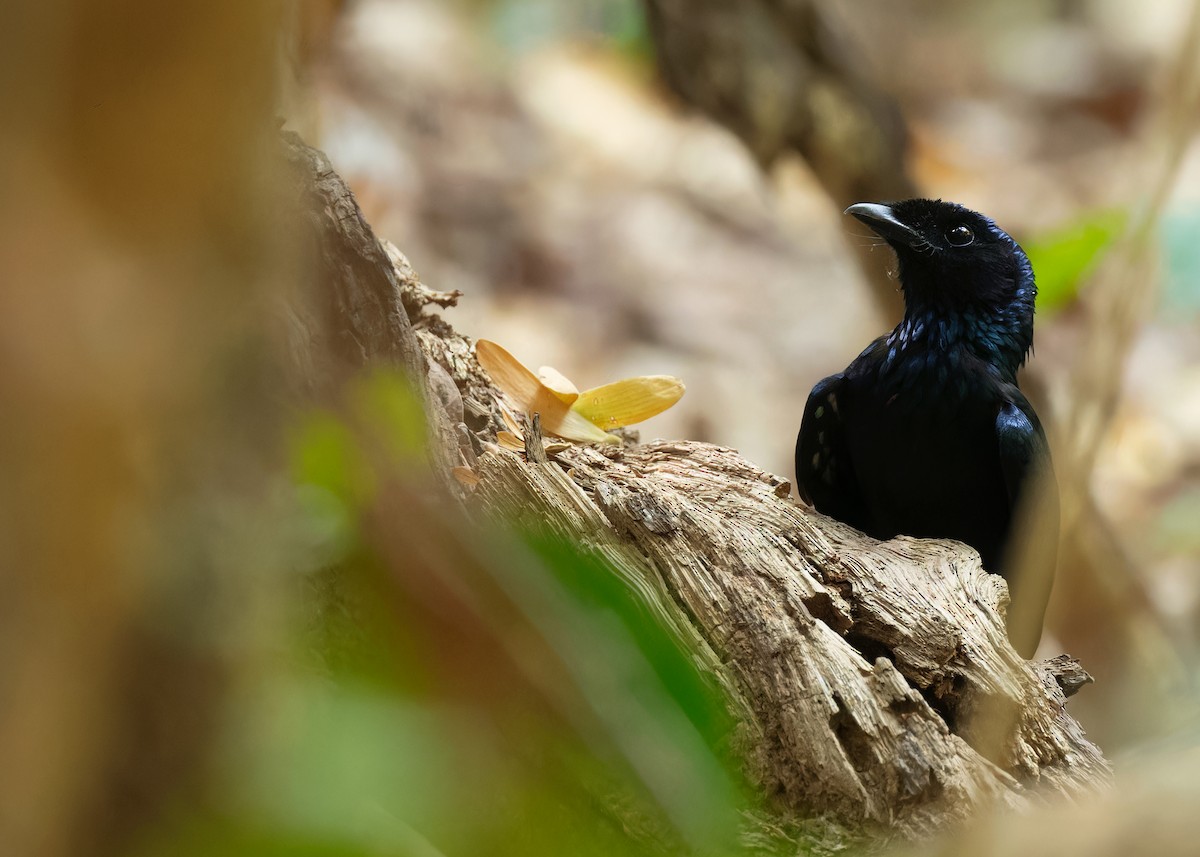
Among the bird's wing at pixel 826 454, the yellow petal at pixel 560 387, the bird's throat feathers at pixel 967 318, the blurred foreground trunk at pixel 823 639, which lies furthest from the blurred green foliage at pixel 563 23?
the blurred foreground trunk at pixel 823 639

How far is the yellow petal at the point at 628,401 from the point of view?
352cm

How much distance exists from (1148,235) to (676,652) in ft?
2.79

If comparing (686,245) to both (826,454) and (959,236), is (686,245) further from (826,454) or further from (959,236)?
(826,454)

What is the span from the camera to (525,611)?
105 cm

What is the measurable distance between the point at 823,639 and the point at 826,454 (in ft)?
5.69

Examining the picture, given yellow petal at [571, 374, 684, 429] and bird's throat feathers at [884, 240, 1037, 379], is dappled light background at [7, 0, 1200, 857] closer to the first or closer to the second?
yellow petal at [571, 374, 684, 429]

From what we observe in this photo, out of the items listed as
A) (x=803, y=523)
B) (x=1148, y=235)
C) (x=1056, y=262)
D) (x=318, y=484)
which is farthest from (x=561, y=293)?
(x=318, y=484)

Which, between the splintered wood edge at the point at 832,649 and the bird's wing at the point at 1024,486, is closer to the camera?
the splintered wood edge at the point at 832,649

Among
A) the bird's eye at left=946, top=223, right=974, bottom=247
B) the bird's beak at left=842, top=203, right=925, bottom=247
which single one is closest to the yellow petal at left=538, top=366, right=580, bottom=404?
the bird's beak at left=842, top=203, right=925, bottom=247

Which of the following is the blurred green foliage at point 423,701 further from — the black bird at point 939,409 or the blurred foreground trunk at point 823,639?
the black bird at point 939,409

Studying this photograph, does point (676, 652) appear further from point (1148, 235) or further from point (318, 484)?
point (1148, 235)

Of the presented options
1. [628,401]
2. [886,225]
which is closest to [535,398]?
[628,401]

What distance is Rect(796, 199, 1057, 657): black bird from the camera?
3.87 m

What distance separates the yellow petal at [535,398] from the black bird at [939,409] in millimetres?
993
